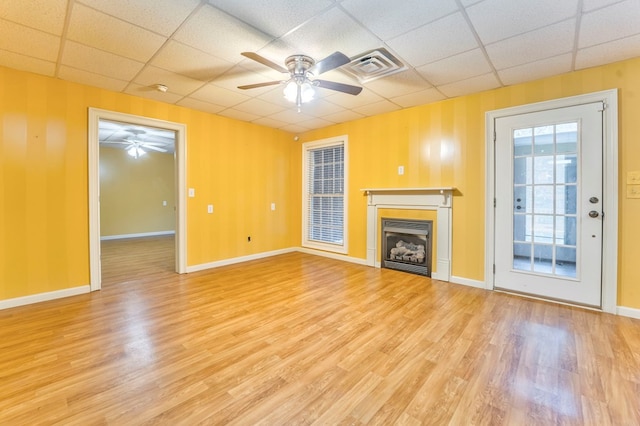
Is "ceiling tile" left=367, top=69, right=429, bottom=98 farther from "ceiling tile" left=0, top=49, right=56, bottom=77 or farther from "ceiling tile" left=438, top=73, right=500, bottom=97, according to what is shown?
"ceiling tile" left=0, top=49, right=56, bottom=77

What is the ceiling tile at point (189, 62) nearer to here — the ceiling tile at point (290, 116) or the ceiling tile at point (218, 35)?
the ceiling tile at point (218, 35)

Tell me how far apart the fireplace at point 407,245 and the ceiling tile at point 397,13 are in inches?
106

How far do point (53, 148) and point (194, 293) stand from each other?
2342mm

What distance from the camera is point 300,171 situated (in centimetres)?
595

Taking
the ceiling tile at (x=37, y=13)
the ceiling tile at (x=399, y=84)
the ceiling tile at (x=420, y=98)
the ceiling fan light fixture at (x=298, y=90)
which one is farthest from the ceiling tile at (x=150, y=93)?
the ceiling tile at (x=420, y=98)

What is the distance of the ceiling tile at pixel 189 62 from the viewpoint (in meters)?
2.62

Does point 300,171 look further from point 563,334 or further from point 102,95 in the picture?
point 563,334

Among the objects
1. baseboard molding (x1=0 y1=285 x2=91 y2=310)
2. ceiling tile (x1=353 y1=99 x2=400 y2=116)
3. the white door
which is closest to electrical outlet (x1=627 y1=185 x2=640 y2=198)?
the white door

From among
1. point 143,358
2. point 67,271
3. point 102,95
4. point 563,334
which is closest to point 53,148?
point 102,95

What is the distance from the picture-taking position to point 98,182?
3.57 metres

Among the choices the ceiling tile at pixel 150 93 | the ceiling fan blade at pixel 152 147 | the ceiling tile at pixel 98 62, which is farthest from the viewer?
the ceiling fan blade at pixel 152 147

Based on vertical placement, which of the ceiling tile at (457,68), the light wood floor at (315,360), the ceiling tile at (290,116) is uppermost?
the ceiling tile at (290,116)

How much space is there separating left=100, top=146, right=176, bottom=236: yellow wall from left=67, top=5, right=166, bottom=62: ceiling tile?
621cm

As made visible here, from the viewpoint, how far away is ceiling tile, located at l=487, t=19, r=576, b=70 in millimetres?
2296
